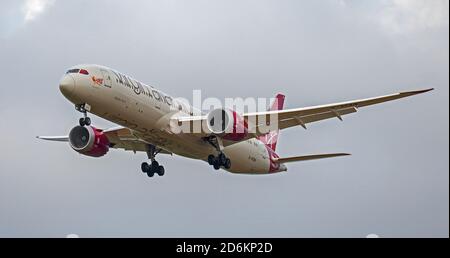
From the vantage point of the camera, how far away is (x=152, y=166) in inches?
2128

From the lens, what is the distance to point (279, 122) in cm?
4950

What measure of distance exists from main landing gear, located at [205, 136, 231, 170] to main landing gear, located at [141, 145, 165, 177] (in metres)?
4.12

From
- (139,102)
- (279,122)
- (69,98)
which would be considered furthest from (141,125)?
(279,122)

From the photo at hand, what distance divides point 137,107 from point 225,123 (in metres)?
5.26

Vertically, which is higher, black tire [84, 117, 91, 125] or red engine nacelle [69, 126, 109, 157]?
red engine nacelle [69, 126, 109, 157]

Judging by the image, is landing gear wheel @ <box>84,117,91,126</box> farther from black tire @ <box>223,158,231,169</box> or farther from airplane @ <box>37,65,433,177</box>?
black tire @ <box>223,158,231,169</box>

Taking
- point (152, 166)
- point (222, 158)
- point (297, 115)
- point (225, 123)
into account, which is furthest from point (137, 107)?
point (297, 115)

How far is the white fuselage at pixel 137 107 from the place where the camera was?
147 ft

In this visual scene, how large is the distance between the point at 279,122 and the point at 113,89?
980cm

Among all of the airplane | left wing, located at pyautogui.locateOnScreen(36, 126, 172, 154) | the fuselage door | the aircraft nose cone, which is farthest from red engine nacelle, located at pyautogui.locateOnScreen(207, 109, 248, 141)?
the aircraft nose cone

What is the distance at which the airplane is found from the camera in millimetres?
45031

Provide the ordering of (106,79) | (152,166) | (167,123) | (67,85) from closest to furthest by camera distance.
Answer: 1. (67,85)
2. (106,79)
3. (167,123)
4. (152,166)

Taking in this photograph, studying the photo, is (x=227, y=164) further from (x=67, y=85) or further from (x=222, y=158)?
(x=67, y=85)

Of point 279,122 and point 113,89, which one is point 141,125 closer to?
point 113,89
